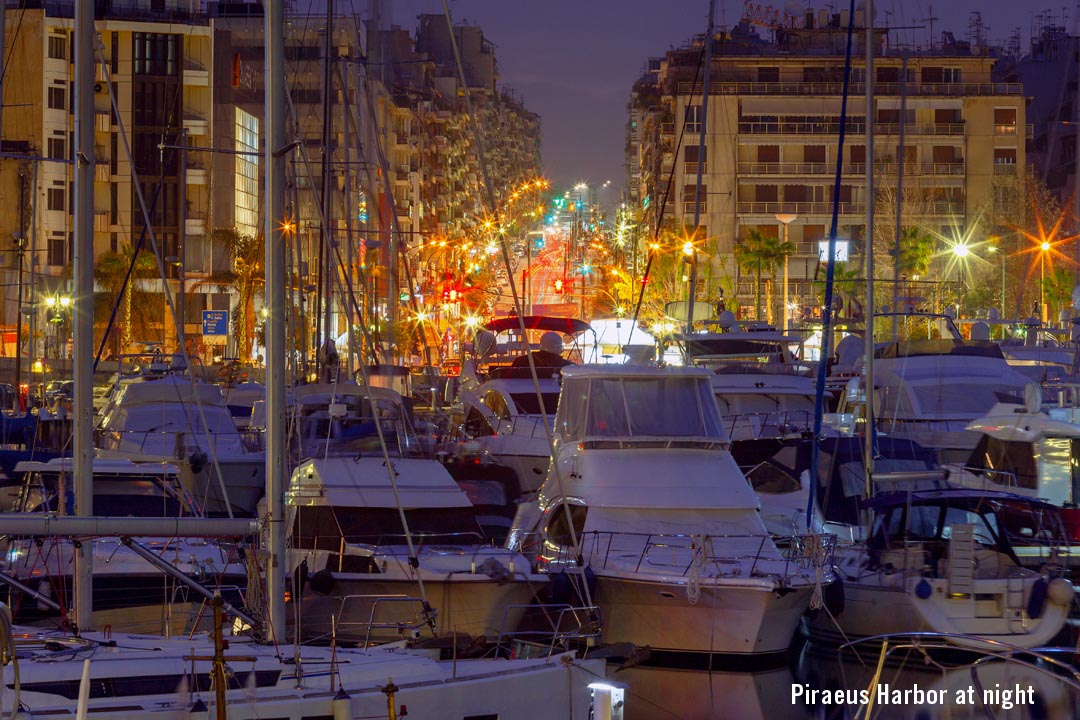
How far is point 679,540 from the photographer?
14.3 metres

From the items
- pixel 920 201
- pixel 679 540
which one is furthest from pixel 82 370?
pixel 920 201

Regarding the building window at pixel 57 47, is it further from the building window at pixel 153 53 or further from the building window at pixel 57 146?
the building window at pixel 57 146

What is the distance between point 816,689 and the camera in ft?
46.2

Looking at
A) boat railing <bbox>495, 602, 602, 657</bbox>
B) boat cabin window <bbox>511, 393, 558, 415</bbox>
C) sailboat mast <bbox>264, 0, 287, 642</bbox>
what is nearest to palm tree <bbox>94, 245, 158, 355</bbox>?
boat cabin window <bbox>511, 393, 558, 415</bbox>

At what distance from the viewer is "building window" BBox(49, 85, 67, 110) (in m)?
62.3

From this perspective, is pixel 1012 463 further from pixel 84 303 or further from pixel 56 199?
pixel 56 199

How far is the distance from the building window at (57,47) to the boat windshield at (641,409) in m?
52.2

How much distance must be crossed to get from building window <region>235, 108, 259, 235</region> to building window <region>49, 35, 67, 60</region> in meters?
7.98

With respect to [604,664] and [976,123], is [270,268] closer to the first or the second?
[604,664]

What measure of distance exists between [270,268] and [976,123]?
6845 cm

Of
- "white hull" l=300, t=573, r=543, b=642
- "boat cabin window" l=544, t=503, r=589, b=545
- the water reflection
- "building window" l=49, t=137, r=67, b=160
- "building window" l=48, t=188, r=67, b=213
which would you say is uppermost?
"building window" l=49, t=137, r=67, b=160

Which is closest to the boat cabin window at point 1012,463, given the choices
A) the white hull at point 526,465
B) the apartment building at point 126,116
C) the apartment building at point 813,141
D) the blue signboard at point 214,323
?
the white hull at point 526,465

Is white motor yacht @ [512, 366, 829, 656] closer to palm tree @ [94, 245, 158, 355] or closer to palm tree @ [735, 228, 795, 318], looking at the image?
palm tree @ [94, 245, 158, 355]

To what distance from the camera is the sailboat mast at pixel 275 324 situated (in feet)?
30.4
